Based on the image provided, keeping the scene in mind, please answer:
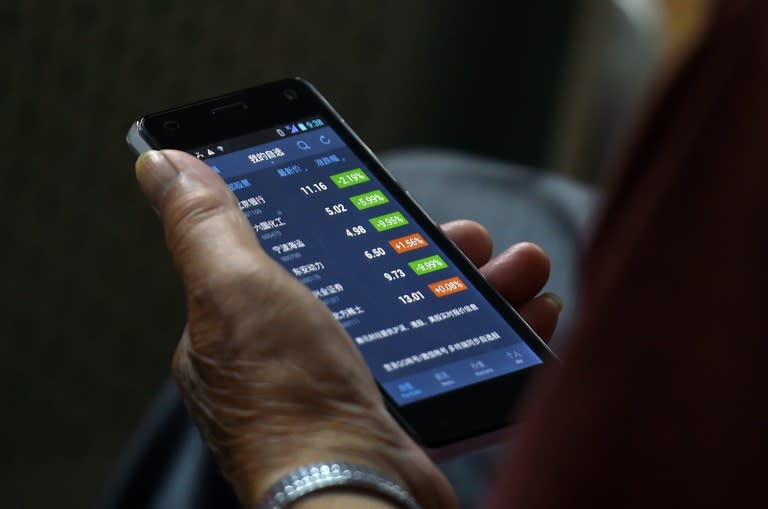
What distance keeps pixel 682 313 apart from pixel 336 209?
0.43m

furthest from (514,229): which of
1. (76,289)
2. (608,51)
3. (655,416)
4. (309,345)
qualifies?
(655,416)

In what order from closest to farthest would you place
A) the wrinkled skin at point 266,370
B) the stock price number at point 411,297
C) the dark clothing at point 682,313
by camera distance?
the dark clothing at point 682,313 < the wrinkled skin at point 266,370 < the stock price number at point 411,297

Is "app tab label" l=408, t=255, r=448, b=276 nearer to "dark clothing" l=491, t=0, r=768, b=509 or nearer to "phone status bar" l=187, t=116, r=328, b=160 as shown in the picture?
"phone status bar" l=187, t=116, r=328, b=160

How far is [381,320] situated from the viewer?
2.22ft

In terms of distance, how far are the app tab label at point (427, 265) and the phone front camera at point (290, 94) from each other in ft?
0.49

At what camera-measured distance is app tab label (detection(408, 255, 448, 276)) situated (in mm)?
720

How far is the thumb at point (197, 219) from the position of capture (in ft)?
2.00

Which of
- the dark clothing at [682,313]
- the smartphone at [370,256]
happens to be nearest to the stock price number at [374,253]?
the smartphone at [370,256]

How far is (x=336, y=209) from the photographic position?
730mm

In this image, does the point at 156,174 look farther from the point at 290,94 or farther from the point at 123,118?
the point at 123,118

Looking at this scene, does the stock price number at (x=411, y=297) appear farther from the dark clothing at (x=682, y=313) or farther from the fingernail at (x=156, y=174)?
the dark clothing at (x=682, y=313)

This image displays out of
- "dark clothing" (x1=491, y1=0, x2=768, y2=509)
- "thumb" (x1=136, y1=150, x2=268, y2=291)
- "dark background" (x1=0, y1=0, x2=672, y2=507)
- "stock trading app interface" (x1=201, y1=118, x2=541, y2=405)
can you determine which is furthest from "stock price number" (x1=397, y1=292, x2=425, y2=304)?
"dark background" (x1=0, y1=0, x2=672, y2=507)

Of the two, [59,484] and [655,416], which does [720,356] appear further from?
[59,484]

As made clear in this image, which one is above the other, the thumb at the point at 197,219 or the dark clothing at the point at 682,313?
the dark clothing at the point at 682,313
